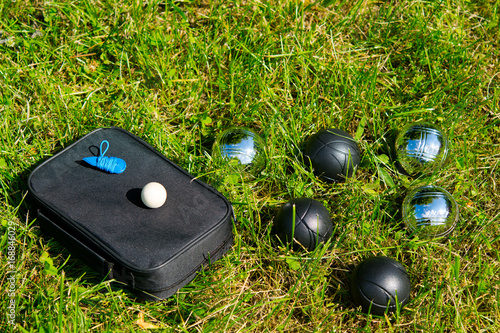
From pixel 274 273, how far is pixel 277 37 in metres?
2.02

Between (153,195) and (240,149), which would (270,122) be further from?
(153,195)

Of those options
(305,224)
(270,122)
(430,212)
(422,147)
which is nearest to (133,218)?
(305,224)

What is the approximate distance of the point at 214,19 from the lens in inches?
154

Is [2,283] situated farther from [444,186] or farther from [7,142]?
[444,186]

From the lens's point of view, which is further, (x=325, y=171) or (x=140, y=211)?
(x=325, y=171)

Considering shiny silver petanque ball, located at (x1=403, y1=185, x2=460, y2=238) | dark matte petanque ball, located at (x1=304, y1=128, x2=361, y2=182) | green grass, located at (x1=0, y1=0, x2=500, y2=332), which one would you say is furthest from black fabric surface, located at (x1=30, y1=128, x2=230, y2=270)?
shiny silver petanque ball, located at (x1=403, y1=185, x2=460, y2=238)

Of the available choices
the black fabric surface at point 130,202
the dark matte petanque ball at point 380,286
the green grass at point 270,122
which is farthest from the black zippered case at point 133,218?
the dark matte petanque ball at point 380,286

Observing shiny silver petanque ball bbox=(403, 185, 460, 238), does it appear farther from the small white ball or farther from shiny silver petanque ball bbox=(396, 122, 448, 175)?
the small white ball

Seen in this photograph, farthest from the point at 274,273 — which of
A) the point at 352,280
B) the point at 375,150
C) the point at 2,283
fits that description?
the point at 2,283

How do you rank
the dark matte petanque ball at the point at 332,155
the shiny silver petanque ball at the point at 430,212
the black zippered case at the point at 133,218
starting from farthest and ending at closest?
the dark matte petanque ball at the point at 332,155
the shiny silver petanque ball at the point at 430,212
the black zippered case at the point at 133,218

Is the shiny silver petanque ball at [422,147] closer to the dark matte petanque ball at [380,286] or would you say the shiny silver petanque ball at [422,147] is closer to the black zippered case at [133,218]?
the dark matte petanque ball at [380,286]

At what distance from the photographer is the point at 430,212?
3051 millimetres

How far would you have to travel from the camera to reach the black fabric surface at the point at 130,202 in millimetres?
2645

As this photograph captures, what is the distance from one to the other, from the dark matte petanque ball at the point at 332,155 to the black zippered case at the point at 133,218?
77cm
